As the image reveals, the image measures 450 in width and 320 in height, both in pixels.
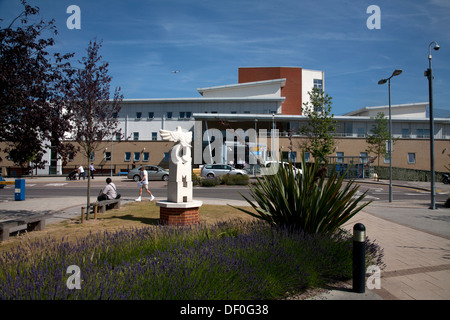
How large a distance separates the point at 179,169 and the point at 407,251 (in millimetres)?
5974

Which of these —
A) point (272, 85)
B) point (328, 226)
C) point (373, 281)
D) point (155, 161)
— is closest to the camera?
point (373, 281)

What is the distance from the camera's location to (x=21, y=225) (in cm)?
773

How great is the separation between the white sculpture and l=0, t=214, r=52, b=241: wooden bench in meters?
3.46

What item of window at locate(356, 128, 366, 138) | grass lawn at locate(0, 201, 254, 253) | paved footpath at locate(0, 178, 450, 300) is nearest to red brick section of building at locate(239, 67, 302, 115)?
window at locate(356, 128, 366, 138)

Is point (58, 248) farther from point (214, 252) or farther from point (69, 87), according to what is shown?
point (69, 87)

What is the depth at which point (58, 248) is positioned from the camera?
4.80 meters

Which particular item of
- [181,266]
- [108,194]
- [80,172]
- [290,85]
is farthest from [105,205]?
[290,85]

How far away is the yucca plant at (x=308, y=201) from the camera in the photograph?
5.86 m

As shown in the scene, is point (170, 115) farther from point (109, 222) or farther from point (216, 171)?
point (109, 222)

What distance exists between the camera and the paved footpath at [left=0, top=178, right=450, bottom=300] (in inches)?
176

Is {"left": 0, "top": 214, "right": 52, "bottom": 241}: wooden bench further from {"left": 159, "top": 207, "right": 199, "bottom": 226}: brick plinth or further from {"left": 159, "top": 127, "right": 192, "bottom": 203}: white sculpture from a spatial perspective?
{"left": 159, "top": 127, "right": 192, "bottom": 203}: white sculpture
